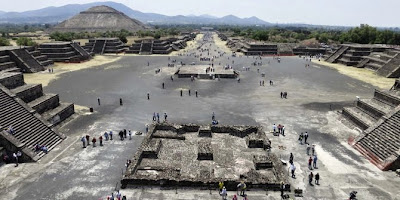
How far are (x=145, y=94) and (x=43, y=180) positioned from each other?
27689mm

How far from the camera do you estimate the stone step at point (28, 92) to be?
3248cm

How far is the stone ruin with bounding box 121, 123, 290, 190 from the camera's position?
21.7 meters

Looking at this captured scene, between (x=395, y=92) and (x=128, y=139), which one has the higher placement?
(x=395, y=92)

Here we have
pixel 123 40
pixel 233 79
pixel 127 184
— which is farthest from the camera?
pixel 123 40

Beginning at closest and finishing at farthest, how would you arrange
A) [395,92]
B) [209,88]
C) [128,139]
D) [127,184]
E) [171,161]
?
[127,184]
[171,161]
[128,139]
[395,92]
[209,88]

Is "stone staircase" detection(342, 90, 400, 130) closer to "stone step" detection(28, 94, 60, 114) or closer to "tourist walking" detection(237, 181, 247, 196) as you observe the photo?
"tourist walking" detection(237, 181, 247, 196)

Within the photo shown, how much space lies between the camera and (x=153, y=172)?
77.0ft

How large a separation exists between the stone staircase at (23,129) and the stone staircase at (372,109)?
33.1 meters

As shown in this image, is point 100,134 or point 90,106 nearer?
point 100,134

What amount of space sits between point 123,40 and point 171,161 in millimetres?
114300

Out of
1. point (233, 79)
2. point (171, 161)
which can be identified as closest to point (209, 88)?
point (233, 79)

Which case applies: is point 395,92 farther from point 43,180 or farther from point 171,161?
point 43,180


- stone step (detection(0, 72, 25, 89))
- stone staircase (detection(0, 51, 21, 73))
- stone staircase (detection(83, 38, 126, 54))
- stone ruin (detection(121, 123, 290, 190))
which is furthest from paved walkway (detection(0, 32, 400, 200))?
stone staircase (detection(83, 38, 126, 54))

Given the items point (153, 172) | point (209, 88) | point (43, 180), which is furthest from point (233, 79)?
point (43, 180)
